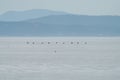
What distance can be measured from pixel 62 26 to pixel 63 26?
10.9 inches

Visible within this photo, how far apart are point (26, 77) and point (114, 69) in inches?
91.5

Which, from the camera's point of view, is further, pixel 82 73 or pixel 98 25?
pixel 98 25

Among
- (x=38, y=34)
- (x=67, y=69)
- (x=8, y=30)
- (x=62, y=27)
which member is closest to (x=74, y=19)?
(x=62, y=27)

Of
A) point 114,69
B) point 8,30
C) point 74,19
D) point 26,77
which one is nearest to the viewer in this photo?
point 26,77

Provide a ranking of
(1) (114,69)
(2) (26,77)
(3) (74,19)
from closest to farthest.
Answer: (2) (26,77) < (1) (114,69) < (3) (74,19)

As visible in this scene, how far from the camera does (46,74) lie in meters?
8.52

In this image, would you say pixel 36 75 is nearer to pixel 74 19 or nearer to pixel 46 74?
pixel 46 74

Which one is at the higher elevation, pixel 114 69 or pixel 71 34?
pixel 114 69

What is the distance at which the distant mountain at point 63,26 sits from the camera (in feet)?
197

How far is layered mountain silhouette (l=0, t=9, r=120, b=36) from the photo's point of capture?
197ft

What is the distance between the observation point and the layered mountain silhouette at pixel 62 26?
60041 millimetres

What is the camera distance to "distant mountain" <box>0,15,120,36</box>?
60188 mm

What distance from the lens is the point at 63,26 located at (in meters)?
63.1

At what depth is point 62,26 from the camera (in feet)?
206
